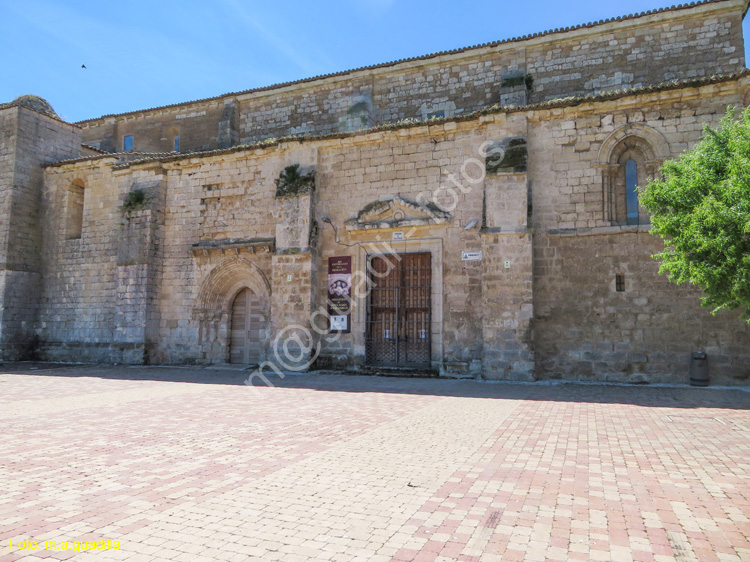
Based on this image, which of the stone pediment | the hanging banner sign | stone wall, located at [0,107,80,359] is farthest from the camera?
stone wall, located at [0,107,80,359]

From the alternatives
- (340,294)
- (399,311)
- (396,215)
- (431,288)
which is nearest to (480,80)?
(396,215)

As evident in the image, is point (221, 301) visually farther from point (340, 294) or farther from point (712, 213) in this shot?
point (712, 213)

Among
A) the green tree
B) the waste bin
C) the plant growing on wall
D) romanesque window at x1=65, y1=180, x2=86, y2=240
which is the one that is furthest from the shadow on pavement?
romanesque window at x1=65, y1=180, x2=86, y2=240

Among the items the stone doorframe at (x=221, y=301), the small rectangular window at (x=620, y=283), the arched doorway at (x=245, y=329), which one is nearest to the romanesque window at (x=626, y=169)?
the small rectangular window at (x=620, y=283)

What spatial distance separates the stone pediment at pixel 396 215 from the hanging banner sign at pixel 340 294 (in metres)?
1.08

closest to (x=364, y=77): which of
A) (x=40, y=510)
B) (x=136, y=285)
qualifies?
(x=136, y=285)

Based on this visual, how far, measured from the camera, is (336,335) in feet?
43.9

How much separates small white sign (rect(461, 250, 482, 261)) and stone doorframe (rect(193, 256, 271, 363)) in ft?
20.0

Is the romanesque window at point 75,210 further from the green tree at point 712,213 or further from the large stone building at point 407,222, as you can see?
the green tree at point 712,213

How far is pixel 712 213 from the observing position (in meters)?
7.32

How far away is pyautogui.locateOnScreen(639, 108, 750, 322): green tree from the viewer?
7.14 metres

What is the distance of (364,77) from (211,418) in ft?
47.5

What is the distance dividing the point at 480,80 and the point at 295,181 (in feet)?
24.5

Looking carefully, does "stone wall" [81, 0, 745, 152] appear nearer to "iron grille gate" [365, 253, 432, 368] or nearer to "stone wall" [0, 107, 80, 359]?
"stone wall" [0, 107, 80, 359]
